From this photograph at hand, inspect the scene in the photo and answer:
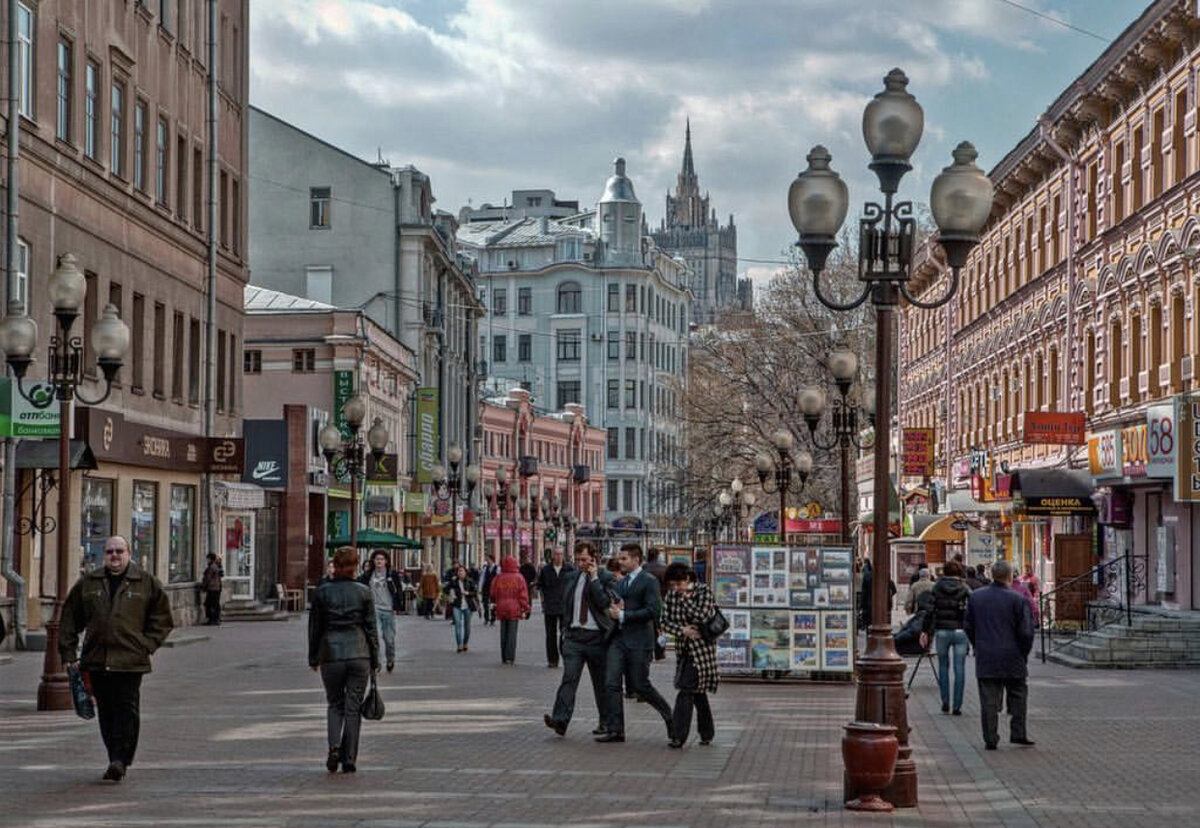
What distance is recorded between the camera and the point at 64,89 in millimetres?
33219

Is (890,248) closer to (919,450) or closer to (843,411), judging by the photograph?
(843,411)

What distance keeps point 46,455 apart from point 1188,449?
16.8m

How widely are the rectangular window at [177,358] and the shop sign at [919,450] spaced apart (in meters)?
24.1

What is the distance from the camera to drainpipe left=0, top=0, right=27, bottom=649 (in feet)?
97.5

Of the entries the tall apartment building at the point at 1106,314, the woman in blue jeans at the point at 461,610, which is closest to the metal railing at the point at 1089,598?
the tall apartment building at the point at 1106,314

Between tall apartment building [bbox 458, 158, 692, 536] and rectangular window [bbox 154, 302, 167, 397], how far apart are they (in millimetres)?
100696

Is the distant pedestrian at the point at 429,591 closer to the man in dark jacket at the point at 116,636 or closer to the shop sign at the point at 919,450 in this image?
the shop sign at the point at 919,450

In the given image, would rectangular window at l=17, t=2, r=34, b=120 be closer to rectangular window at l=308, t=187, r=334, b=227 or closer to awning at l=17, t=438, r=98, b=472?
awning at l=17, t=438, r=98, b=472

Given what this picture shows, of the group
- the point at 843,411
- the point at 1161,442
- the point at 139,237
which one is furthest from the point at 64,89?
the point at 1161,442

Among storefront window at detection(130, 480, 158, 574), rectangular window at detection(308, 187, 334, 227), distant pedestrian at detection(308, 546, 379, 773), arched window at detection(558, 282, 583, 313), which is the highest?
arched window at detection(558, 282, 583, 313)

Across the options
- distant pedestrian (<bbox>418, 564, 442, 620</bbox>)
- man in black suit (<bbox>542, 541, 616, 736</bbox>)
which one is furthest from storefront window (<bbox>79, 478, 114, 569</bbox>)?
man in black suit (<bbox>542, 541, 616, 736</bbox>)

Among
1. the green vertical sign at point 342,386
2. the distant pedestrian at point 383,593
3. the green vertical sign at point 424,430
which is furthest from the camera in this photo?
the green vertical sign at point 424,430

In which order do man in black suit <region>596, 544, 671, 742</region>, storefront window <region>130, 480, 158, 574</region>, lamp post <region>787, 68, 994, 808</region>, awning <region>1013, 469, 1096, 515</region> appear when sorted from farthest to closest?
awning <region>1013, 469, 1096, 515</region> → storefront window <region>130, 480, 158, 574</region> → man in black suit <region>596, 544, 671, 742</region> → lamp post <region>787, 68, 994, 808</region>

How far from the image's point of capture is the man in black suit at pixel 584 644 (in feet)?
58.4
